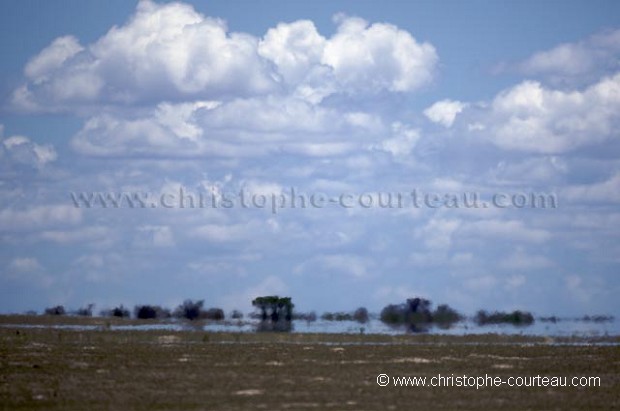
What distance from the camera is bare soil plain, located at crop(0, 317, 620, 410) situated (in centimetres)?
3147

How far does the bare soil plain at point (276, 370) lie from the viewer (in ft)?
103

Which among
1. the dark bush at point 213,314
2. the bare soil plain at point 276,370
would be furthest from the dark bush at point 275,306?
the bare soil plain at point 276,370

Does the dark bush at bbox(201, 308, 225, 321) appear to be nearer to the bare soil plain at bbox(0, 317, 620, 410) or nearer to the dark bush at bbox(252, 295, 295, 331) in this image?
the dark bush at bbox(252, 295, 295, 331)

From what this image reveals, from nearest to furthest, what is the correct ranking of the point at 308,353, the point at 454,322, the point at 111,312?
the point at 308,353, the point at 454,322, the point at 111,312

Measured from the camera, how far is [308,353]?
4747 cm

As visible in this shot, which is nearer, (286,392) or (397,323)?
(286,392)

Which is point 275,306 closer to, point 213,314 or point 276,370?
point 213,314

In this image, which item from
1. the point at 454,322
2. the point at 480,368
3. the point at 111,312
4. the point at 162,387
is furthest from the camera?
the point at 111,312

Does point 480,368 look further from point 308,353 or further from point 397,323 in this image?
point 397,323

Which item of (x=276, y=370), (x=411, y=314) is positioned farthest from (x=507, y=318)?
(x=276, y=370)

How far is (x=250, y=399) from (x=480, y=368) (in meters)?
13.0

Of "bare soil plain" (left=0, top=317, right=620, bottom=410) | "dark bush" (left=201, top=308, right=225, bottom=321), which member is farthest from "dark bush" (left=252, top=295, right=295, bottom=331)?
"bare soil plain" (left=0, top=317, right=620, bottom=410)

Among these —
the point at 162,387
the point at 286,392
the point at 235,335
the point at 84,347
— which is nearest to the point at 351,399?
the point at 286,392

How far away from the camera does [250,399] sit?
105ft
